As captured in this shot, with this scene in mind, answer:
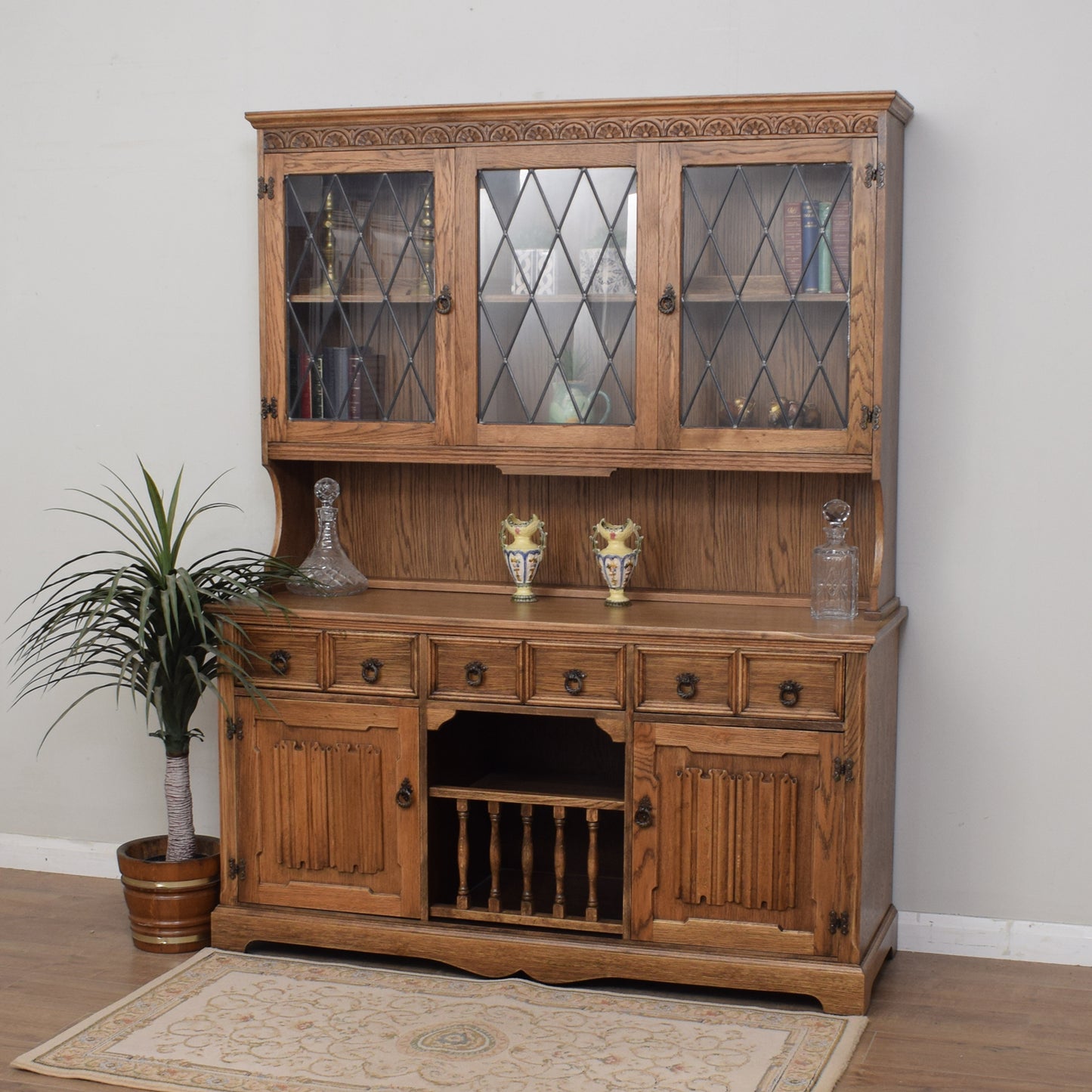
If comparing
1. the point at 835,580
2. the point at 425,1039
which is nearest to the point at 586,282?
the point at 835,580

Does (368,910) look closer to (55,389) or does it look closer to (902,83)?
(55,389)

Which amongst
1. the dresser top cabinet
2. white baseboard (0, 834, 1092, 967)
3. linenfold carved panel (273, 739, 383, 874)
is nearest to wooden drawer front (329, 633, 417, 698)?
linenfold carved panel (273, 739, 383, 874)

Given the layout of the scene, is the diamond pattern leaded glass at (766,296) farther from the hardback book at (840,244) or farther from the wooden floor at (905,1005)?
the wooden floor at (905,1005)

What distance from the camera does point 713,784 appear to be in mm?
3176

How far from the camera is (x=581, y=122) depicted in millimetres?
3332

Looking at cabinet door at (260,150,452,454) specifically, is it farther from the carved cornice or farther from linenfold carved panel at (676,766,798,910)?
linenfold carved panel at (676,766,798,910)

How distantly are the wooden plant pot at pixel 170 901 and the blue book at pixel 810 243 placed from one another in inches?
80.6

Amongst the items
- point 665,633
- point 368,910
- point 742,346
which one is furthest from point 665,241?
point 368,910

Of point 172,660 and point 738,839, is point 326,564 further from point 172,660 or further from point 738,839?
point 738,839

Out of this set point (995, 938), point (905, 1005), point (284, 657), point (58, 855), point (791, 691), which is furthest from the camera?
point (58, 855)

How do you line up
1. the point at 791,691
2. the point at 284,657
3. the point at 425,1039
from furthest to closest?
the point at 284,657
the point at 791,691
the point at 425,1039

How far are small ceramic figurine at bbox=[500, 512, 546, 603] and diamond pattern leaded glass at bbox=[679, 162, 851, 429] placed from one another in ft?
1.64

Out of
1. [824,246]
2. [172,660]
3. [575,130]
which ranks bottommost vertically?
[172,660]

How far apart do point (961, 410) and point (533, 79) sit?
1.38 m
